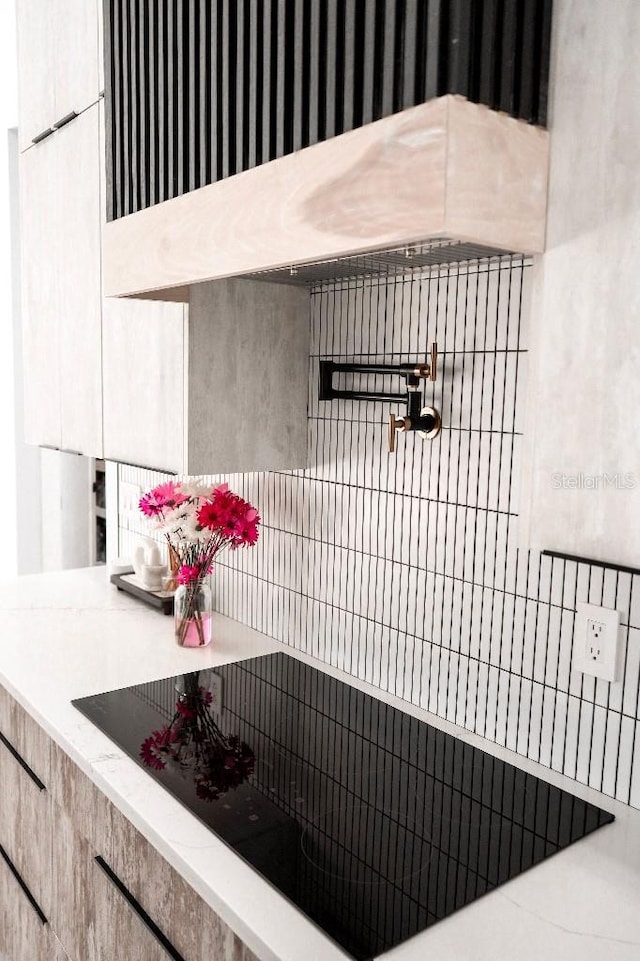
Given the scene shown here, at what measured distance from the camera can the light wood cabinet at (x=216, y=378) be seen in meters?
1.65

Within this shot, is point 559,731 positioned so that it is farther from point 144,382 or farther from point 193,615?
point 144,382

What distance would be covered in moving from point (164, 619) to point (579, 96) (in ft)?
5.35

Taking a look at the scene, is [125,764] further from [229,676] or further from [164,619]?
[164,619]

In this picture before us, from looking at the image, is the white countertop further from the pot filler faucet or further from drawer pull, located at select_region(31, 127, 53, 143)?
drawer pull, located at select_region(31, 127, 53, 143)

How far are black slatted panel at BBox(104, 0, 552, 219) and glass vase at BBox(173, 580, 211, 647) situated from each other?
0.87 metres

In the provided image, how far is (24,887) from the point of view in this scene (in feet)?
5.70

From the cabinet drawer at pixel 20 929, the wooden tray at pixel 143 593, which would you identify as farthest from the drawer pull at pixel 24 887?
the wooden tray at pixel 143 593

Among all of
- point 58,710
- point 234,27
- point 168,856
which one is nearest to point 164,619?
point 58,710

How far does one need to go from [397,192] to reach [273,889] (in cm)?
89

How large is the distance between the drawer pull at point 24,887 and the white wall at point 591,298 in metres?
1.41

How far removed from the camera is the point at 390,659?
1640 millimetres

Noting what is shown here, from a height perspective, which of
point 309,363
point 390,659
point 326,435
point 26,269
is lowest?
point 390,659

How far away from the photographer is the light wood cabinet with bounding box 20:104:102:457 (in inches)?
75.7

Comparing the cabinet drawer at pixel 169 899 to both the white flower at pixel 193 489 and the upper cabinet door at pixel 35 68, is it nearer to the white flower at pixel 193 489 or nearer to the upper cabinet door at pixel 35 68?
the white flower at pixel 193 489
